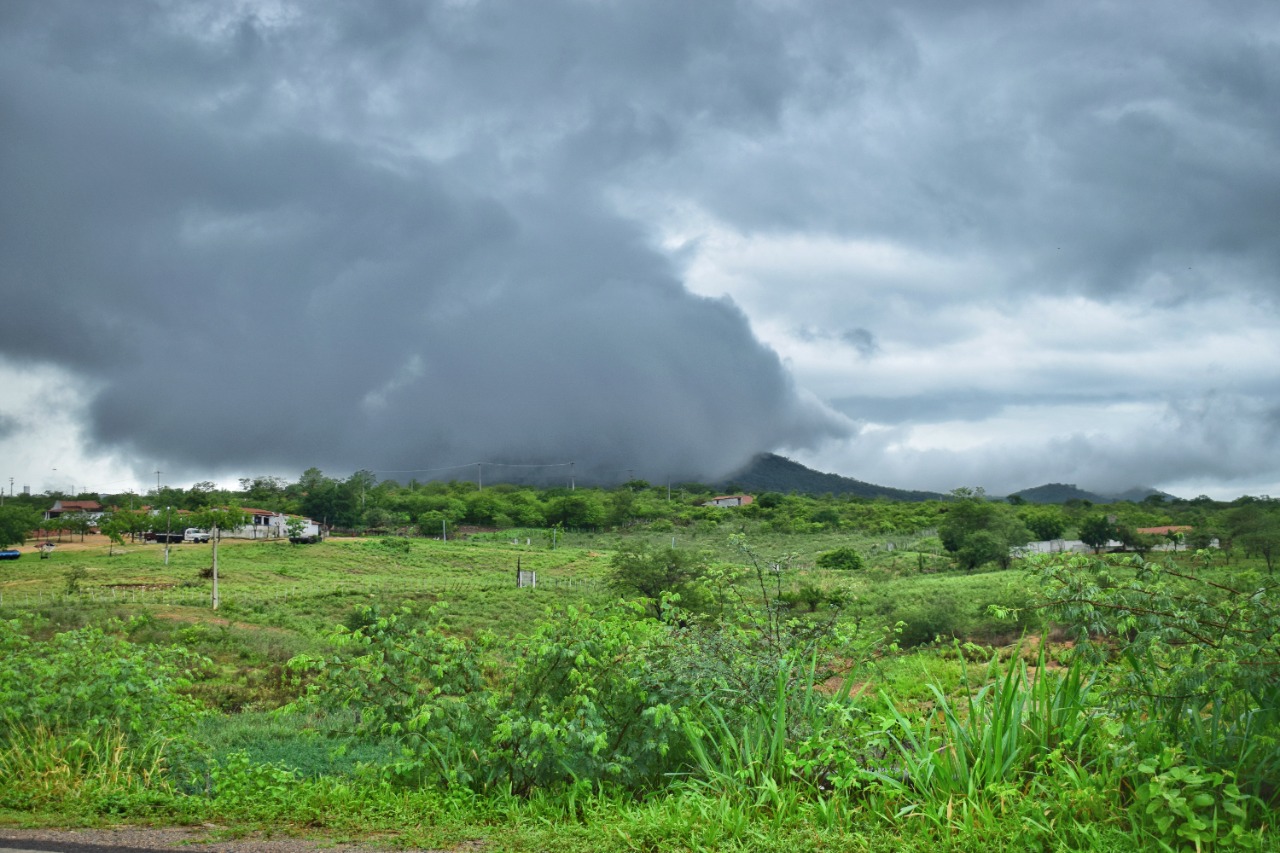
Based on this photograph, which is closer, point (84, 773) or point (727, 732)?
point (727, 732)

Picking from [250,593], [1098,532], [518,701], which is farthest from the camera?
[1098,532]

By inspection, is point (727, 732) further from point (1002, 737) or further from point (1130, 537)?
point (1130, 537)

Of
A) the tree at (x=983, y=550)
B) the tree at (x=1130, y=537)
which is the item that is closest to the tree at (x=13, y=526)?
the tree at (x=983, y=550)

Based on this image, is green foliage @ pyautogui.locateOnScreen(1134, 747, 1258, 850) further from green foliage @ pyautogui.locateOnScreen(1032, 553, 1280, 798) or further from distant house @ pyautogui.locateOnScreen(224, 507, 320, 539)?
distant house @ pyautogui.locateOnScreen(224, 507, 320, 539)

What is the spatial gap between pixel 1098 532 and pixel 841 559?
59.2 feet

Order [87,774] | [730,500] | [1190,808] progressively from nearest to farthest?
[1190,808] < [87,774] < [730,500]

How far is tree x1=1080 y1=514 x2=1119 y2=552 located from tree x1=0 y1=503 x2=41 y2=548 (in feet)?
224

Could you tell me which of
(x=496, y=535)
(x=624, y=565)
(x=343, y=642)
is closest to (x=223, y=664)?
(x=624, y=565)

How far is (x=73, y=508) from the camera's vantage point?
3312 inches

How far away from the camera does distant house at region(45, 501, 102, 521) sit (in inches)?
3104

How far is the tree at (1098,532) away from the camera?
58584mm

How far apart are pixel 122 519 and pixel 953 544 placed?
210 ft

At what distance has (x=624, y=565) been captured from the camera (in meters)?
41.2

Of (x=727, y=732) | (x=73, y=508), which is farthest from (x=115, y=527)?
(x=727, y=732)
